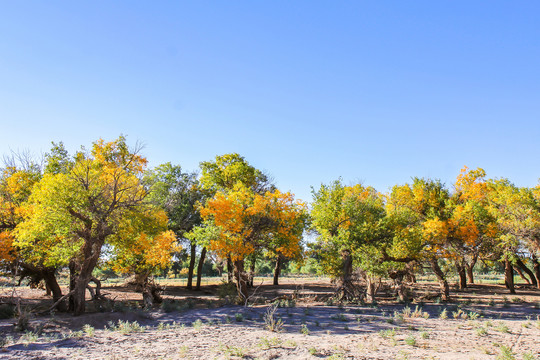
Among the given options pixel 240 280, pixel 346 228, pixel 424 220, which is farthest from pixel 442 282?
pixel 240 280

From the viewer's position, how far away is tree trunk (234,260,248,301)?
62.1 ft

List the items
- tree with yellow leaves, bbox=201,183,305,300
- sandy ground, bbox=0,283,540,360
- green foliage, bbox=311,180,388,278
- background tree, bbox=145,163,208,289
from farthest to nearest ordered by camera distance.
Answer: background tree, bbox=145,163,208,289
green foliage, bbox=311,180,388,278
tree with yellow leaves, bbox=201,183,305,300
sandy ground, bbox=0,283,540,360

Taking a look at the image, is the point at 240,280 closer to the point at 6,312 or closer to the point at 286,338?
the point at 286,338

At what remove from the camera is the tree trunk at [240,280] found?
18.9 metres

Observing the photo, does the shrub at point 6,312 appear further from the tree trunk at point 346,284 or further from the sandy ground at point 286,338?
the tree trunk at point 346,284

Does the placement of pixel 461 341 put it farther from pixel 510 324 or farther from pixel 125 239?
pixel 125 239

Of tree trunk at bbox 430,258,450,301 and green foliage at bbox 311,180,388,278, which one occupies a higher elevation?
green foliage at bbox 311,180,388,278

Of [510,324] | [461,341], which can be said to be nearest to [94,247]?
[461,341]

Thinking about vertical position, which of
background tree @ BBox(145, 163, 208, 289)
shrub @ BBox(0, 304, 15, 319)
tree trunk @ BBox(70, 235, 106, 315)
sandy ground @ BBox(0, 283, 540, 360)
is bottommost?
shrub @ BBox(0, 304, 15, 319)

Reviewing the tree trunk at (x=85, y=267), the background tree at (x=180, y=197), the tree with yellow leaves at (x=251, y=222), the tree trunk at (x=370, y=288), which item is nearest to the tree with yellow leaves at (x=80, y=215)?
the tree trunk at (x=85, y=267)

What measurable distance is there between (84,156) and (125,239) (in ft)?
19.9

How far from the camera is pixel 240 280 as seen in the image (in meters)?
18.9

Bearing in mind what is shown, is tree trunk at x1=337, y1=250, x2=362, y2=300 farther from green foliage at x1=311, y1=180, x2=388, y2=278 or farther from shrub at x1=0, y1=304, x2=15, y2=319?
shrub at x1=0, y1=304, x2=15, y2=319

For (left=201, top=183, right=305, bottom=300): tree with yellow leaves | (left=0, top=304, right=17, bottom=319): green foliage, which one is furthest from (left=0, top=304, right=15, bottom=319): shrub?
(left=201, top=183, right=305, bottom=300): tree with yellow leaves
